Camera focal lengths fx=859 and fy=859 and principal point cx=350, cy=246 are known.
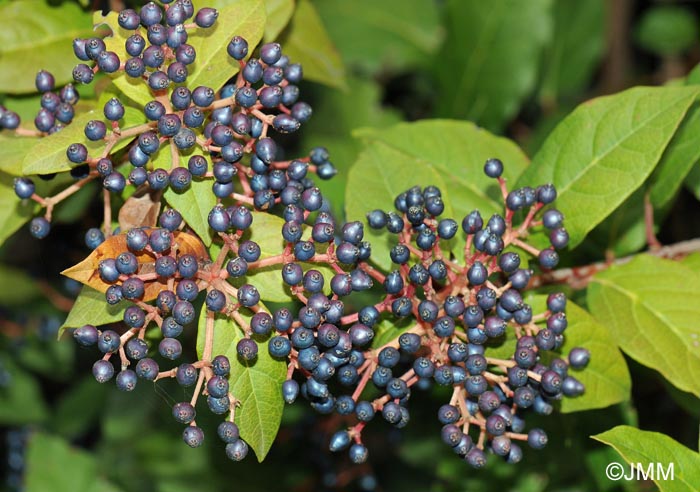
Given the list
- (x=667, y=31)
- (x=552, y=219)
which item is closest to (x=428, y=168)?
(x=552, y=219)

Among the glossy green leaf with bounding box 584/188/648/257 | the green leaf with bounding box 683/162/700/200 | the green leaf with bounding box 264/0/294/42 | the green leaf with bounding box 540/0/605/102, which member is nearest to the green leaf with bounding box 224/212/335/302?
the green leaf with bounding box 264/0/294/42

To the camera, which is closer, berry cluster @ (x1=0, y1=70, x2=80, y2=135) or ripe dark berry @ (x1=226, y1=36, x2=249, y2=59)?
ripe dark berry @ (x1=226, y1=36, x2=249, y2=59)

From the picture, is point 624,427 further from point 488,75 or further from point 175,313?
point 488,75

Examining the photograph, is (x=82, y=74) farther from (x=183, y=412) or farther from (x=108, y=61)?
(x=183, y=412)

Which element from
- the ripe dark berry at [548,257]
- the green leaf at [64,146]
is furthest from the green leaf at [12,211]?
the ripe dark berry at [548,257]

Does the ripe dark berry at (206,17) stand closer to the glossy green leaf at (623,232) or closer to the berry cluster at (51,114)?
the berry cluster at (51,114)

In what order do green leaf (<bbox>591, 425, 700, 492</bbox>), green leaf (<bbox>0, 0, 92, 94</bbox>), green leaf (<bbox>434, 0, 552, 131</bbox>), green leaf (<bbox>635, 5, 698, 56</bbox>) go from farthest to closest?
green leaf (<bbox>635, 5, 698, 56</bbox>), green leaf (<bbox>434, 0, 552, 131</bbox>), green leaf (<bbox>0, 0, 92, 94</bbox>), green leaf (<bbox>591, 425, 700, 492</bbox>)

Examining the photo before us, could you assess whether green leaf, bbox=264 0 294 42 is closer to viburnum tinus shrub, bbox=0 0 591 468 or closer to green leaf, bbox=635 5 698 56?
viburnum tinus shrub, bbox=0 0 591 468
